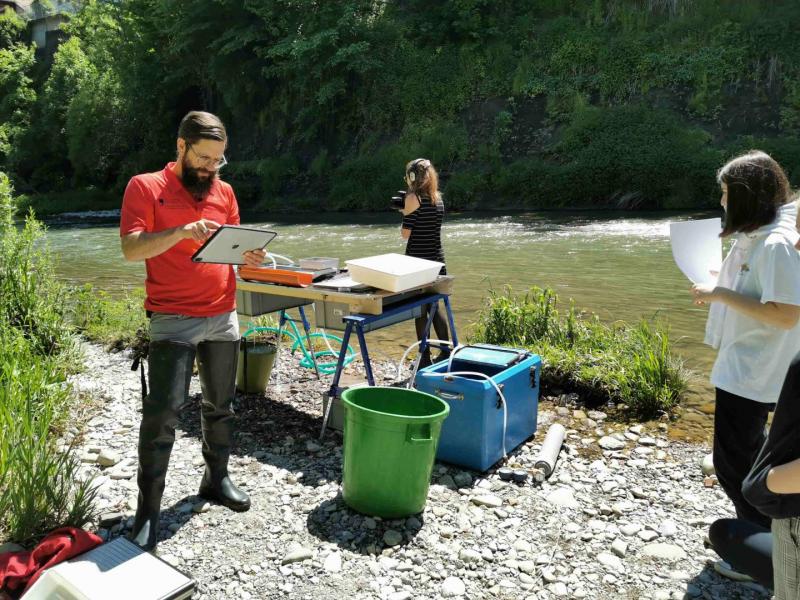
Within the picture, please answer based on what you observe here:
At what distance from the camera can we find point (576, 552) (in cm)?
317

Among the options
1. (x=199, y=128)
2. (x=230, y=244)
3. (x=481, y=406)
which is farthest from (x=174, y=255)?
(x=481, y=406)

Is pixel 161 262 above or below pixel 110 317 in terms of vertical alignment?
above

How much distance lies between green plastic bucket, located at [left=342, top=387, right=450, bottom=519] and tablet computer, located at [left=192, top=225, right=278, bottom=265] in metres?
0.87

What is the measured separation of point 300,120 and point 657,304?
74.4 ft

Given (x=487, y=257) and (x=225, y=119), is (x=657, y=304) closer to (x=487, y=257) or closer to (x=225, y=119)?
(x=487, y=257)

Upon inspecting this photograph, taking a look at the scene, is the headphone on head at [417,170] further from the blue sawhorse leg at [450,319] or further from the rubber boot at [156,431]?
the rubber boot at [156,431]

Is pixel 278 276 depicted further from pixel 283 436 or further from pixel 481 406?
pixel 481 406

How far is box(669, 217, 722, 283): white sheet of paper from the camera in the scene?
3.05 meters

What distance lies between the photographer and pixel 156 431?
312 centimetres

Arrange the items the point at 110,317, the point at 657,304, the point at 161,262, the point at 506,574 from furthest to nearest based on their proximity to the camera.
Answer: the point at 657,304
the point at 110,317
the point at 161,262
the point at 506,574

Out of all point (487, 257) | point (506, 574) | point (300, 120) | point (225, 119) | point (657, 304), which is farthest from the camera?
point (225, 119)

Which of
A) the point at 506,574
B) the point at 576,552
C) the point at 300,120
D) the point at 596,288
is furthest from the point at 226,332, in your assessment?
the point at 300,120

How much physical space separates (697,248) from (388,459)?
1.69m

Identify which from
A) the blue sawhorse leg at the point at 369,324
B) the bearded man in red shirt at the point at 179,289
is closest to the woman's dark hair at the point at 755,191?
the bearded man in red shirt at the point at 179,289
